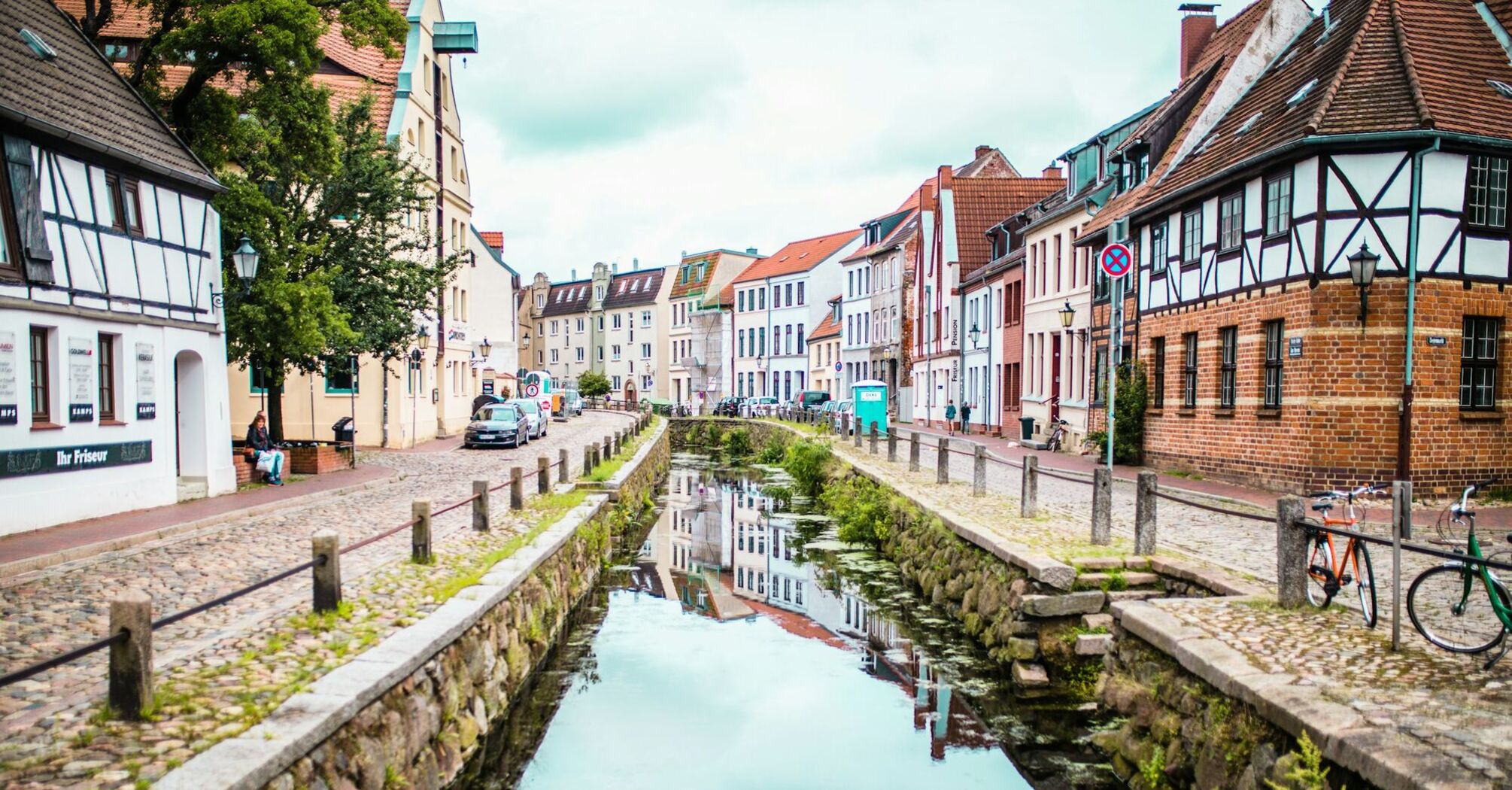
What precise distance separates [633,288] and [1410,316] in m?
79.7

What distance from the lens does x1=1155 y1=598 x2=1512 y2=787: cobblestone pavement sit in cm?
534

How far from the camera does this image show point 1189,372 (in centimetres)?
2270

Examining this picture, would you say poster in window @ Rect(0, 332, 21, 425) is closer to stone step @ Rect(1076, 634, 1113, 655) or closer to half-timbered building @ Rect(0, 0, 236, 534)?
half-timbered building @ Rect(0, 0, 236, 534)

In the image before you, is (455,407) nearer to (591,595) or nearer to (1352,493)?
(591,595)

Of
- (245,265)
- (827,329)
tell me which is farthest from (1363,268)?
(827,329)

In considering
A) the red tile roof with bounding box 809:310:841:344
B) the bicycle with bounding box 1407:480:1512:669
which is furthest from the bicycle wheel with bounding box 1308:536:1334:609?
the red tile roof with bounding box 809:310:841:344

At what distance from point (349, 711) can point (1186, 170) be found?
21144mm

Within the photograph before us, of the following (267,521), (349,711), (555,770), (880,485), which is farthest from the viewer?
(880,485)


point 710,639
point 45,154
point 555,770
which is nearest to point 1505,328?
point 710,639

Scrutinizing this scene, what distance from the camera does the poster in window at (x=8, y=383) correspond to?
13031 millimetres

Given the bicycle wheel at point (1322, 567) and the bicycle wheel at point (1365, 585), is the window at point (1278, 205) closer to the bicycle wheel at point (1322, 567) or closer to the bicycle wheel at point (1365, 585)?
the bicycle wheel at point (1322, 567)

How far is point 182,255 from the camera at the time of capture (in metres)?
17.6

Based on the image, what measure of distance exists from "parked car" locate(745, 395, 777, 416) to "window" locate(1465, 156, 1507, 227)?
146 feet

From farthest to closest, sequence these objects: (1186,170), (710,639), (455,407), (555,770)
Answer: (455,407) → (1186,170) → (710,639) → (555,770)
